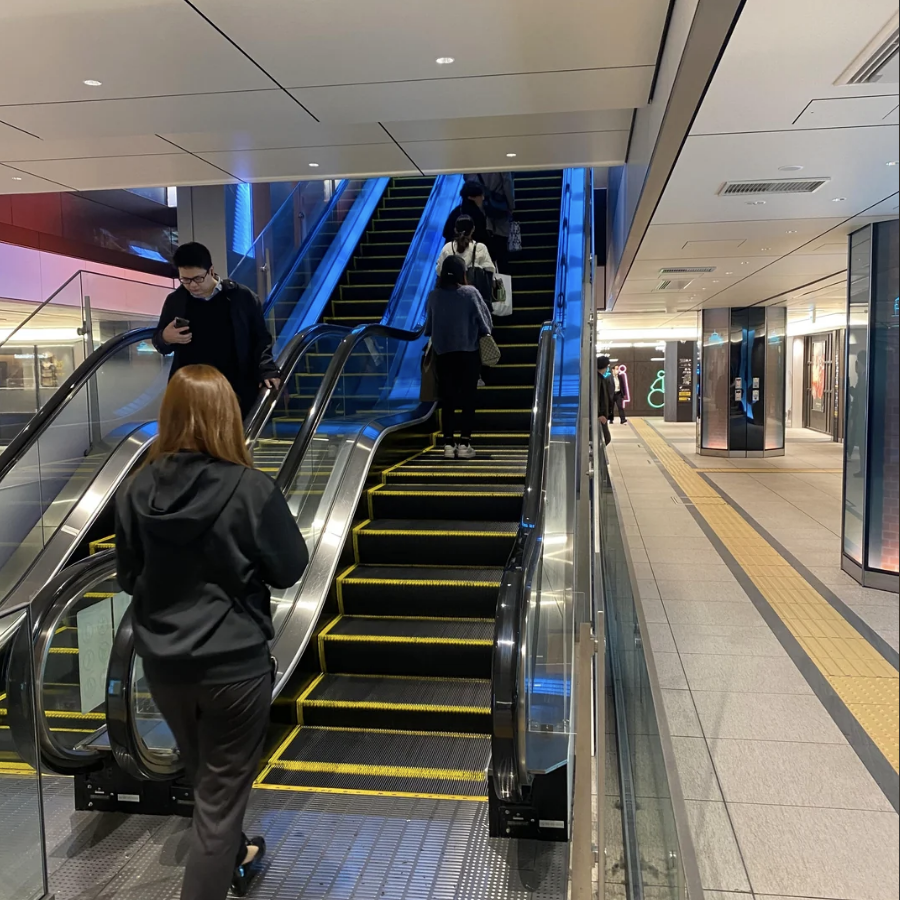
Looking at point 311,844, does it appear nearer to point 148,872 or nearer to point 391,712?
point 148,872

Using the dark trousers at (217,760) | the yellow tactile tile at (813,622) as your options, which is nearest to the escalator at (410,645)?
the dark trousers at (217,760)

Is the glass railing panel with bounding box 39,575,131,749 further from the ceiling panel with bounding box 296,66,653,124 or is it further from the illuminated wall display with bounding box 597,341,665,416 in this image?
the illuminated wall display with bounding box 597,341,665,416

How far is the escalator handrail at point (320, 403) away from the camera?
429 cm

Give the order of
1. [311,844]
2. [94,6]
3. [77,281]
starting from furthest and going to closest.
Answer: [77,281] → [94,6] → [311,844]

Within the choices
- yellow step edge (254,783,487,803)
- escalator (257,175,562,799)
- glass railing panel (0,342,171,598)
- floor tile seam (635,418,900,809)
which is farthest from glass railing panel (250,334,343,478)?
floor tile seam (635,418,900,809)

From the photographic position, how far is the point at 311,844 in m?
2.78

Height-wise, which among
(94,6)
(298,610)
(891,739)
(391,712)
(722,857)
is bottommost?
(722,857)

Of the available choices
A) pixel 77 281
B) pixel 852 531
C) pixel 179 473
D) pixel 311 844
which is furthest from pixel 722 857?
pixel 77 281

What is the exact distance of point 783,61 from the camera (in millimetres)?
3125

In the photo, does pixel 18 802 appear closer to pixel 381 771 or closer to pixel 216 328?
pixel 381 771

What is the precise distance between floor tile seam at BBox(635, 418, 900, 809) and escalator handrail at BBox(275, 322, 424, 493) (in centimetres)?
269

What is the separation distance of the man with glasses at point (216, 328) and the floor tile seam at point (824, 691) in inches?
117

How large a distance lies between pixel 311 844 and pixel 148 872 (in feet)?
1.79

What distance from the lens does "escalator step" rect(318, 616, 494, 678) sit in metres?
3.72
